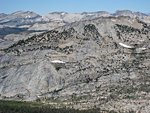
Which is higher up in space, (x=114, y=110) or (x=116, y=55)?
(x=116, y=55)

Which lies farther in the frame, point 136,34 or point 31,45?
point 136,34

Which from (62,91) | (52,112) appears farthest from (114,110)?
(62,91)

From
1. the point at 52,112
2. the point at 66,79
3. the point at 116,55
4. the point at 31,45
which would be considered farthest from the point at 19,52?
the point at 52,112

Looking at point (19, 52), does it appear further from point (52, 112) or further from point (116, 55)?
point (52, 112)

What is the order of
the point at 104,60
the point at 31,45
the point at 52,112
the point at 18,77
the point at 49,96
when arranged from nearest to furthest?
the point at 52,112, the point at 49,96, the point at 18,77, the point at 104,60, the point at 31,45

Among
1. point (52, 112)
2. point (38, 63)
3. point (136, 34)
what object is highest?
point (136, 34)

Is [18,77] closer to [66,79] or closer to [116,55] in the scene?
[66,79]

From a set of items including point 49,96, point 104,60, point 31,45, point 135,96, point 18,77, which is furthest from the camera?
point 31,45
